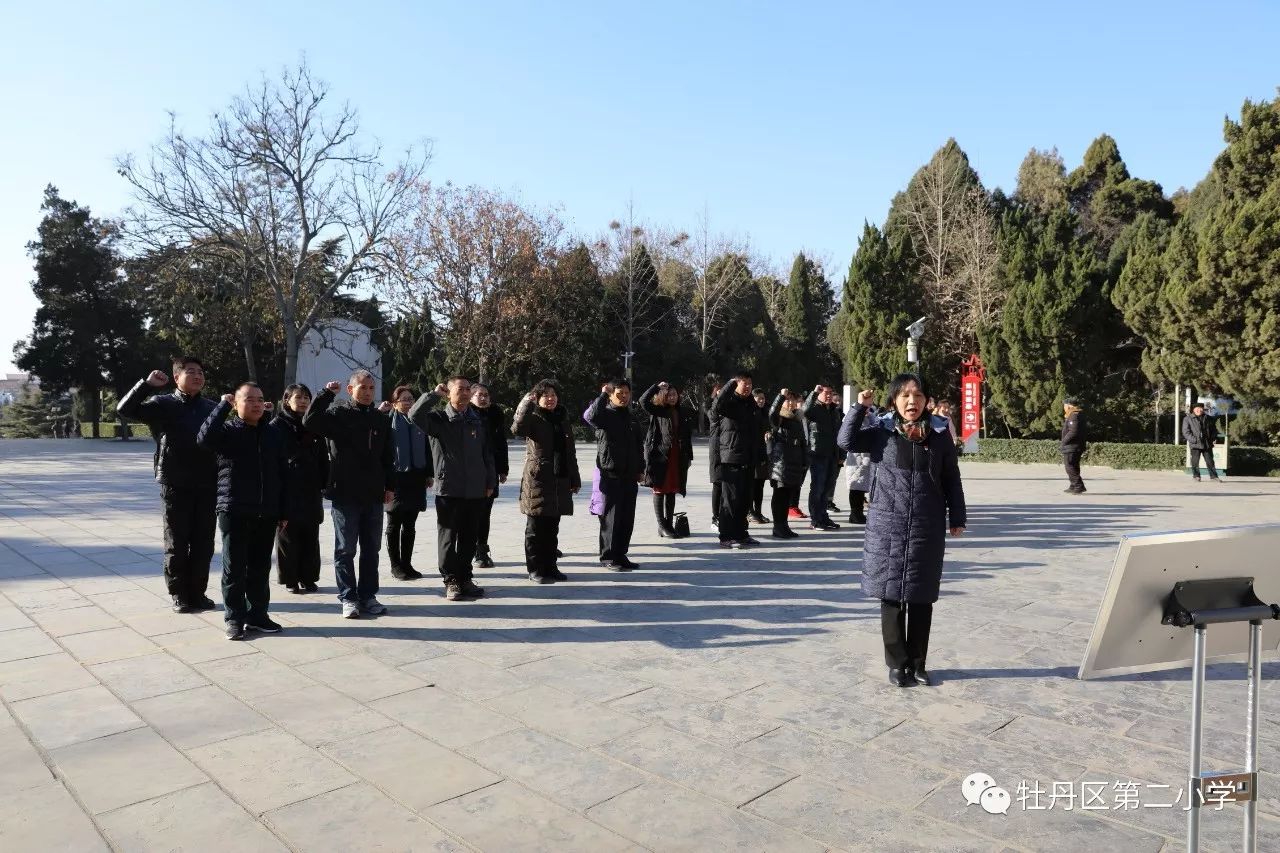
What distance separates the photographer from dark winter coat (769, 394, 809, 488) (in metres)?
9.73

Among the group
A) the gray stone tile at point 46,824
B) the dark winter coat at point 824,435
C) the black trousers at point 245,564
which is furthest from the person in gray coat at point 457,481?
the dark winter coat at point 824,435

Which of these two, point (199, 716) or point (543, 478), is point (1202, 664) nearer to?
point (199, 716)

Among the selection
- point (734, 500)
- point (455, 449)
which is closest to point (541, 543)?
point (455, 449)

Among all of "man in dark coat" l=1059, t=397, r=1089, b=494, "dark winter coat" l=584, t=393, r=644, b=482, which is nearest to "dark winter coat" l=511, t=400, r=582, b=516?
"dark winter coat" l=584, t=393, r=644, b=482

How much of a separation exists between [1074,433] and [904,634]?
11.9m

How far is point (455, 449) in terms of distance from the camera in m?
6.62

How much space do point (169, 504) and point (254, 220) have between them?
75.1 feet

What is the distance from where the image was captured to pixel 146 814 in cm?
315

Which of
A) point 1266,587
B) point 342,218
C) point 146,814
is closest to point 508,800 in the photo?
point 146,814

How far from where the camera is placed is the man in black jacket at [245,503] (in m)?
5.55

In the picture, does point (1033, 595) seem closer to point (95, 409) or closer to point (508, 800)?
point (508, 800)

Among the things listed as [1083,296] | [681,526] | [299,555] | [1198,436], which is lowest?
[681,526]

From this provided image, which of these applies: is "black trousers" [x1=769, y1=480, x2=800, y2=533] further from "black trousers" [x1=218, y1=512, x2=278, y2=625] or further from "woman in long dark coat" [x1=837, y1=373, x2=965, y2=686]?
"black trousers" [x1=218, y1=512, x2=278, y2=625]

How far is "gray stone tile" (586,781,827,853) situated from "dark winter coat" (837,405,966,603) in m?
1.82
